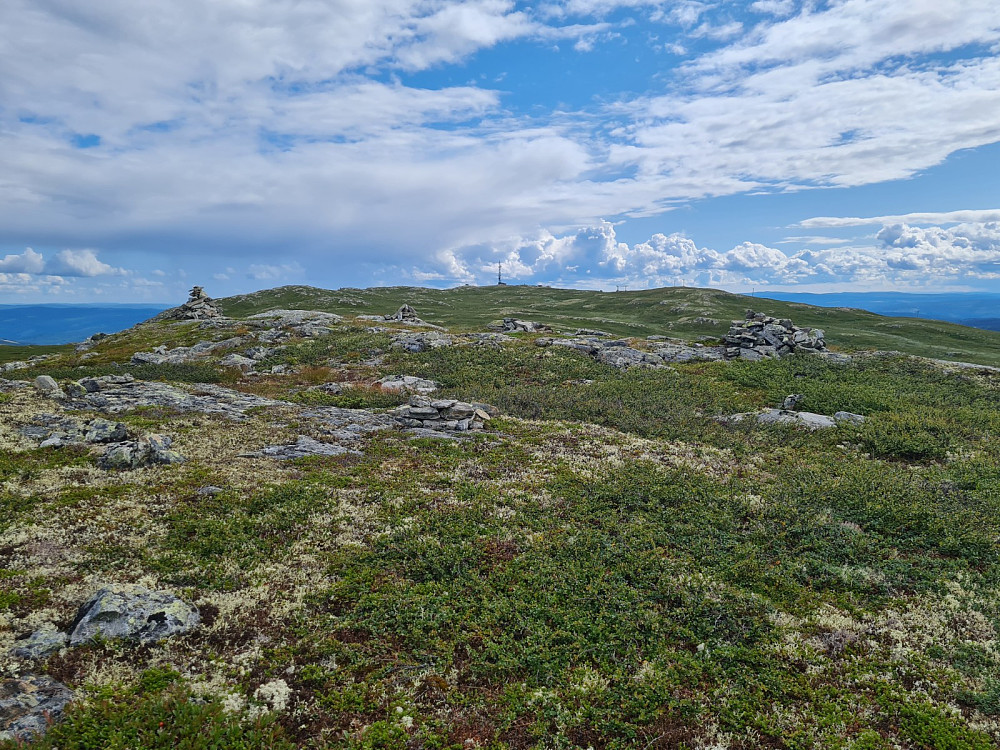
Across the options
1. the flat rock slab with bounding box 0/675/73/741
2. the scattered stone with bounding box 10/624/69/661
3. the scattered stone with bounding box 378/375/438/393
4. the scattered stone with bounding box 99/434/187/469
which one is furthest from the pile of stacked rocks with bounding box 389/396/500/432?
the flat rock slab with bounding box 0/675/73/741

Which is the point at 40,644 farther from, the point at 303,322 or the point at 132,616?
the point at 303,322

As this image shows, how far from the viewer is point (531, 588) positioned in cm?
1395

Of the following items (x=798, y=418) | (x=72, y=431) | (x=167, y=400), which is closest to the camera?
(x=72, y=431)

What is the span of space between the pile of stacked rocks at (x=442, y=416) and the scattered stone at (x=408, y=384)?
933 cm

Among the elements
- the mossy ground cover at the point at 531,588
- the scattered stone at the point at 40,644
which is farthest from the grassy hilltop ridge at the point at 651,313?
the scattered stone at the point at 40,644

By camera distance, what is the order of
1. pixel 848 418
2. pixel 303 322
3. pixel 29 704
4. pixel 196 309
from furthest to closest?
pixel 196 309
pixel 303 322
pixel 848 418
pixel 29 704

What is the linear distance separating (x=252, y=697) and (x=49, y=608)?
22.0 ft

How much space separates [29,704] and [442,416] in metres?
24.6

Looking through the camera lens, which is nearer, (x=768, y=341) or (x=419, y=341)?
(x=768, y=341)

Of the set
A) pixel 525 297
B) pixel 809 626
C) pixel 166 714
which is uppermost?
pixel 525 297

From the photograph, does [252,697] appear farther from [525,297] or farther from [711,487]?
[525,297]

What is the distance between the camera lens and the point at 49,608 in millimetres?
11969

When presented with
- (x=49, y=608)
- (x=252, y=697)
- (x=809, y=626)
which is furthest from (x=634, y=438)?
(x=49, y=608)

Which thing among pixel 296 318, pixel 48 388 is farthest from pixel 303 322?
pixel 48 388
